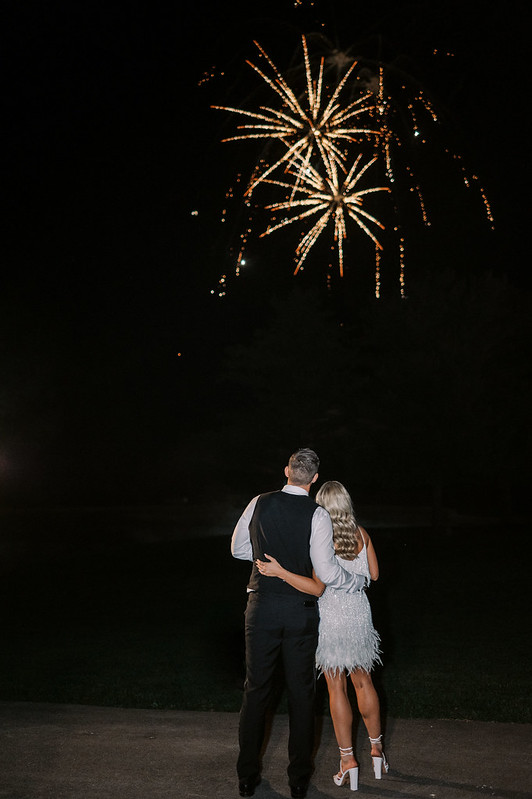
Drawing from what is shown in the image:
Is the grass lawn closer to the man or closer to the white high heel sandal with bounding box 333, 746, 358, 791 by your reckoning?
the white high heel sandal with bounding box 333, 746, 358, 791

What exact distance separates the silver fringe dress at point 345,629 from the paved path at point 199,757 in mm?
718

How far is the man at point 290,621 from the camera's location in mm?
5465

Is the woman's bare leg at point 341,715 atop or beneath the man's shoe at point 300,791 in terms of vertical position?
atop

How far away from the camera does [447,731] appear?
6.97m

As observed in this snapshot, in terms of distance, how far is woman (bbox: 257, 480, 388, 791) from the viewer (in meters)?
5.88

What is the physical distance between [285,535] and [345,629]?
34.3 inches

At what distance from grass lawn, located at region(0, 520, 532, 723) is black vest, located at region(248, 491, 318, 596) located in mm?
3146

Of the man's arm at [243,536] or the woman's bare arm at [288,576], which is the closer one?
the woman's bare arm at [288,576]

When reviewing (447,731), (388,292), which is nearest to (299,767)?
(447,731)

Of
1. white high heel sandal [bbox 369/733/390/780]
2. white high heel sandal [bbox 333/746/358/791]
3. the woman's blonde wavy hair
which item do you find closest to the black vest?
the woman's blonde wavy hair

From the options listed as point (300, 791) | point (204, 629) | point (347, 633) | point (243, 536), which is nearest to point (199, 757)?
point (300, 791)

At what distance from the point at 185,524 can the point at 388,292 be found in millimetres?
13415

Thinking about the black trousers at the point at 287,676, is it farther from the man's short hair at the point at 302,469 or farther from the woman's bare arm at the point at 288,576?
the man's short hair at the point at 302,469

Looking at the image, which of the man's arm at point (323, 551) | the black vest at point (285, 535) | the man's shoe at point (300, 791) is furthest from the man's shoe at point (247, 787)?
the man's arm at point (323, 551)
